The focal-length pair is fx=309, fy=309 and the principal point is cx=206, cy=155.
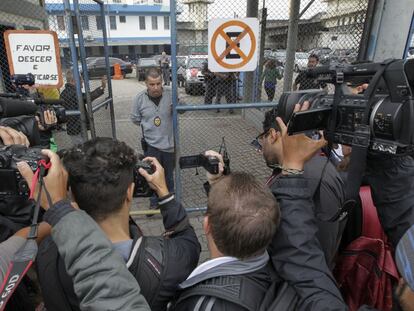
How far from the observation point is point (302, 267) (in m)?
1.24

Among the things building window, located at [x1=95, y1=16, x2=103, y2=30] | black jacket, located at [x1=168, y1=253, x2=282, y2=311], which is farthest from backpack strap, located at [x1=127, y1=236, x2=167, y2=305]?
building window, located at [x1=95, y1=16, x2=103, y2=30]

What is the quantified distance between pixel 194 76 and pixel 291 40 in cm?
590

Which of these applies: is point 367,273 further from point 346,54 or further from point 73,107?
point 73,107

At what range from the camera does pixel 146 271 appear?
49.9 inches

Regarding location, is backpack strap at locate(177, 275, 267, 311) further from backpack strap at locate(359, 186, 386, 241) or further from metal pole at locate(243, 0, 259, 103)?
metal pole at locate(243, 0, 259, 103)

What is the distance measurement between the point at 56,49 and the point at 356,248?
3.44m

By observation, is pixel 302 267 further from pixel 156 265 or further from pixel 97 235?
pixel 97 235

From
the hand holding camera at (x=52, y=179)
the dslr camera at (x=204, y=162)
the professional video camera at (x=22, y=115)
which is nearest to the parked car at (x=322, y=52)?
the dslr camera at (x=204, y=162)

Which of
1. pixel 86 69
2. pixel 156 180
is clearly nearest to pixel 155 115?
pixel 86 69

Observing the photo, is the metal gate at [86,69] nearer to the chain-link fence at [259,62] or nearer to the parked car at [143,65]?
the chain-link fence at [259,62]

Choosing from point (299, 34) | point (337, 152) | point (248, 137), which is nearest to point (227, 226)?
point (337, 152)

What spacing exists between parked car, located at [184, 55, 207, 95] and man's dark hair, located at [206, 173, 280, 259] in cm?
1074

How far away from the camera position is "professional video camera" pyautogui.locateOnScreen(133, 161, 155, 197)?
162 cm

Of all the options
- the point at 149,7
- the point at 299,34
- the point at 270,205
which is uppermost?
the point at 149,7
